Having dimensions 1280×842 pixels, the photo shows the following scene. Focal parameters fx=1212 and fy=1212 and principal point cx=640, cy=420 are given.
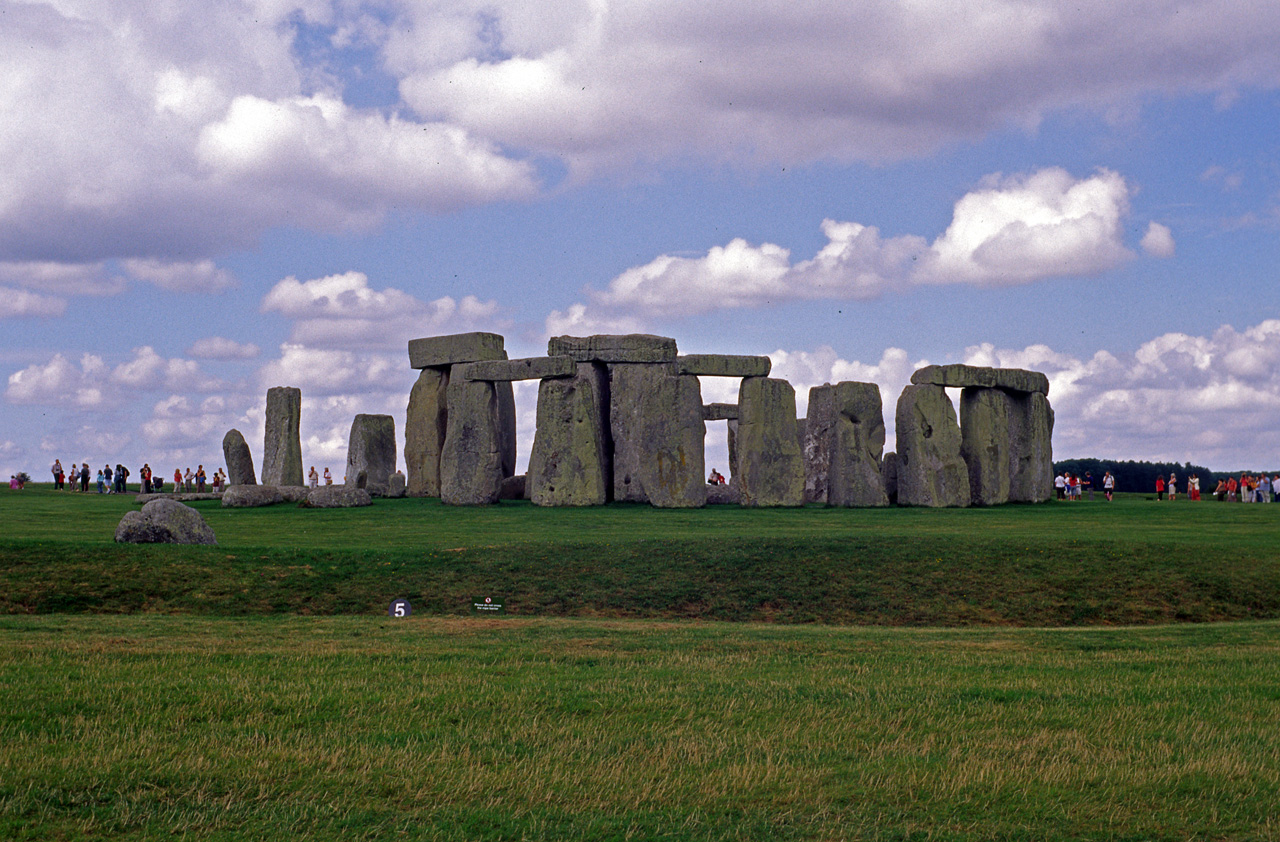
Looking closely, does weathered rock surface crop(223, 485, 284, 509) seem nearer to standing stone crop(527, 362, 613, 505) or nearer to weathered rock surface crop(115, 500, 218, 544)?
standing stone crop(527, 362, 613, 505)

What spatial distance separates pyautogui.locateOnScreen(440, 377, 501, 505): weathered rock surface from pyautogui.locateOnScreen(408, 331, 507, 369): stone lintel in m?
2.58

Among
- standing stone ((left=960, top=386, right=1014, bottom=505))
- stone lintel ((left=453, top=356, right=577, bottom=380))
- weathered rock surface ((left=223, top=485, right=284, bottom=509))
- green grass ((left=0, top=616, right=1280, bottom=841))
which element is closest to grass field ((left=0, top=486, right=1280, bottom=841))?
green grass ((left=0, top=616, right=1280, bottom=841))

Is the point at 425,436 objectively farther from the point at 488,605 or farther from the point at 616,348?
the point at 488,605

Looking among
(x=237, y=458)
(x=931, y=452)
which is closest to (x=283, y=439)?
(x=237, y=458)

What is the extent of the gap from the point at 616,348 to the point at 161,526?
14910 mm

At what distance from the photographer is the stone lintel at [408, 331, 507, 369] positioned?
113ft

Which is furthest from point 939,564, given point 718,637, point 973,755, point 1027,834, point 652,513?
point 1027,834

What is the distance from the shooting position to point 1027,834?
6.39 metres

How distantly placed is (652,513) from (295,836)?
2182 centimetres

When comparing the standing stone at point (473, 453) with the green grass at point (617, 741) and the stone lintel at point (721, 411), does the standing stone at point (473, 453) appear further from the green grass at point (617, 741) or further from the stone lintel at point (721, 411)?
the green grass at point (617, 741)

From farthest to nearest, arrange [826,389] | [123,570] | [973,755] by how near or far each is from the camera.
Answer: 1. [826,389]
2. [123,570]
3. [973,755]

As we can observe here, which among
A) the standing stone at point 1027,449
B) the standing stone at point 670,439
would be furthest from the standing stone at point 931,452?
the standing stone at point 670,439

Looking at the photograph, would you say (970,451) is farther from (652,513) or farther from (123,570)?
(123,570)

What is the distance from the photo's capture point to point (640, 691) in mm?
9578
